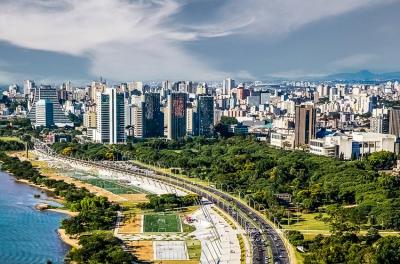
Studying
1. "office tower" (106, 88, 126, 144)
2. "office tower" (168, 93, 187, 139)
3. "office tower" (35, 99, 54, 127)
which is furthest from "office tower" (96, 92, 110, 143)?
"office tower" (35, 99, 54, 127)

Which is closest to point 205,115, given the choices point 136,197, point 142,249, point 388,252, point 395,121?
point 395,121

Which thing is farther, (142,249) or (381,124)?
(381,124)

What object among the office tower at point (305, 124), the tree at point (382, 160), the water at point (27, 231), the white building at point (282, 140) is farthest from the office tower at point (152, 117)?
the water at point (27, 231)

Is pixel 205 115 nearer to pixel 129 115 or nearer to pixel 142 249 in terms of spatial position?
pixel 129 115

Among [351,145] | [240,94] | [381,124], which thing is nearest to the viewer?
[351,145]

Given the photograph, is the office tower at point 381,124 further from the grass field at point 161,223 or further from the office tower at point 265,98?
the office tower at point 265,98

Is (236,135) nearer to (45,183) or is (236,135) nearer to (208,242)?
(45,183)
